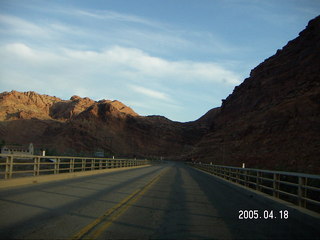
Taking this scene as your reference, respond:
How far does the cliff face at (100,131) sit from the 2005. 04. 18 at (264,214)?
4291 inches

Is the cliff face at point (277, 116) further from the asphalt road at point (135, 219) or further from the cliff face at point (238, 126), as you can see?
the asphalt road at point (135, 219)

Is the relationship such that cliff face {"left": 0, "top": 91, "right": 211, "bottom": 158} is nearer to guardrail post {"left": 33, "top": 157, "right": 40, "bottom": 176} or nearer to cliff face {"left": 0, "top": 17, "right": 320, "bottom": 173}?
cliff face {"left": 0, "top": 17, "right": 320, "bottom": 173}

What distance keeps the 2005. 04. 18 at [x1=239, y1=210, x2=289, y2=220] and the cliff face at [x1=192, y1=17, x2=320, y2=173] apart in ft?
105

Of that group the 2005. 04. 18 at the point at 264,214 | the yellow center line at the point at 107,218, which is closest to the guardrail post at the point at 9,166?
the yellow center line at the point at 107,218

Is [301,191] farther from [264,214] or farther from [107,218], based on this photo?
[107,218]

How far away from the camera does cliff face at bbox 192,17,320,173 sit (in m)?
54.5

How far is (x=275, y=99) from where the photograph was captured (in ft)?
244

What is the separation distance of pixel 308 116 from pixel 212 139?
3920cm

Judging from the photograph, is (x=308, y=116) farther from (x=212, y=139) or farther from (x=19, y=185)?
(x=19, y=185)

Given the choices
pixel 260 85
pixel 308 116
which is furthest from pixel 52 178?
pixel 260 85

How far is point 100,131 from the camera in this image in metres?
137

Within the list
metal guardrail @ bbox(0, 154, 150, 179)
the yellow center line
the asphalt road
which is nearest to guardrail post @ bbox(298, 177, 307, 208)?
the asphalt road

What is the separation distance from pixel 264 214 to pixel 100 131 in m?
129

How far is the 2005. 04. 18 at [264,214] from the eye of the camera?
1005cm
